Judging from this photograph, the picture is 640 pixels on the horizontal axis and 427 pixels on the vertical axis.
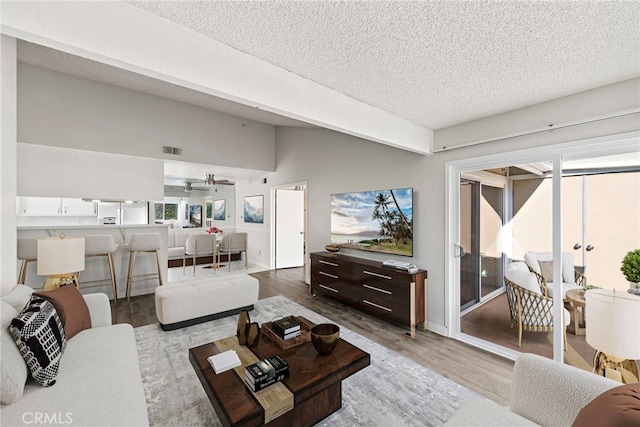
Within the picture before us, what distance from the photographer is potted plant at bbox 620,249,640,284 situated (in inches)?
79.6

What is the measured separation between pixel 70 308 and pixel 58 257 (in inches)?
31.9

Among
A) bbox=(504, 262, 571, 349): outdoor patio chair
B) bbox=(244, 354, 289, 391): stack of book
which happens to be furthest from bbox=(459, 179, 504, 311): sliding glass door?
bbox=(244, 354, 289, 391): stack of book

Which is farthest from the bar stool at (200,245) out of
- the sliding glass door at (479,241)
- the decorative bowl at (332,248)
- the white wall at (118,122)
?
the sliding glass door at (479,241)

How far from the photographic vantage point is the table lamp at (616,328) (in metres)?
1.42

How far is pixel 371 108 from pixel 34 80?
497 centimetres

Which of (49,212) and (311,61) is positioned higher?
(311,61)

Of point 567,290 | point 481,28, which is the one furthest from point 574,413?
point 481,28

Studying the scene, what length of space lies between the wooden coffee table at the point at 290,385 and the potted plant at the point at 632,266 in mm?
2154

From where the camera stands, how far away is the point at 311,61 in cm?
186

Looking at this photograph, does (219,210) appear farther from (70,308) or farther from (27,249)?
(70,308)

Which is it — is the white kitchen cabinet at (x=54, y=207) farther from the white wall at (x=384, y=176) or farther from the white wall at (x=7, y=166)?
the white wall at (x=384, y=176)

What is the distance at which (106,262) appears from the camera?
4.46m

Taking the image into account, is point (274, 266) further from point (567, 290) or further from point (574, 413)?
point (574, 413)

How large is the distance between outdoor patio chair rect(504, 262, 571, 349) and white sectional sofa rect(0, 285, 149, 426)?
10.7 feet
